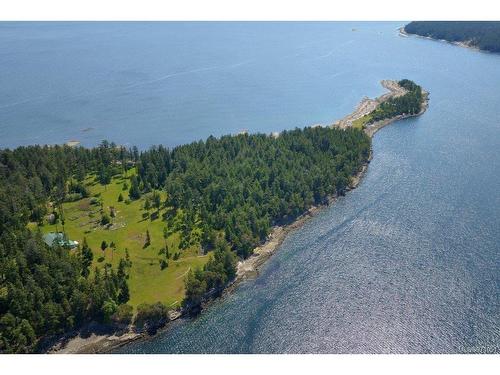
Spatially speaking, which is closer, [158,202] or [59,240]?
[59,240]

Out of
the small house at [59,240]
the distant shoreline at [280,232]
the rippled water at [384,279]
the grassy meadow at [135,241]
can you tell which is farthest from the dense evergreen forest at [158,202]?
the rippled water at [384,279]

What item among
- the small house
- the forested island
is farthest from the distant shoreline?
the small house

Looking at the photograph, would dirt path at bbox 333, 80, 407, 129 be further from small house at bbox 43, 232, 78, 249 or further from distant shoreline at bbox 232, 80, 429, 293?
small house at bbox 43, 232, 78, 249

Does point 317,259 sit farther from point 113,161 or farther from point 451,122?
point 451,122

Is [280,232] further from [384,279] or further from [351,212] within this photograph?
[384,279]

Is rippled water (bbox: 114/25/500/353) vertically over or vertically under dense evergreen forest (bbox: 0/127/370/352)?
under

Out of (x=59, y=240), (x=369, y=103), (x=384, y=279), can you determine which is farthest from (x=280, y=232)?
(x=369, y=103)

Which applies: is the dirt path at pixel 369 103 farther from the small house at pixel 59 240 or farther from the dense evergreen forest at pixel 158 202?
the small house at pixel 59 240
